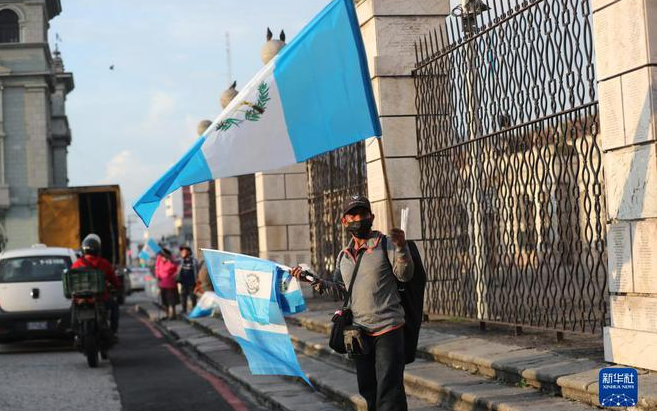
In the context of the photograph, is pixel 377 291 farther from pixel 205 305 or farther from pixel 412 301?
pixel 205 305

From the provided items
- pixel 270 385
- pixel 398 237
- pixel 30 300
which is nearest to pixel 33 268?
pixel 30 300

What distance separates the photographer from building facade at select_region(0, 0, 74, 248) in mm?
68750

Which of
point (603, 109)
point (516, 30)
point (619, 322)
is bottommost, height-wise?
point (619, 322)

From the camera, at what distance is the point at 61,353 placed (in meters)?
16.4

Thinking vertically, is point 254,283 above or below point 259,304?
above

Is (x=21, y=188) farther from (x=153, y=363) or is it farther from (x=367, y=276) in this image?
(x=367, y=276)

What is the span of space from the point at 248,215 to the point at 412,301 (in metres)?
17.0

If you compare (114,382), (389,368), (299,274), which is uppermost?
(299,274)

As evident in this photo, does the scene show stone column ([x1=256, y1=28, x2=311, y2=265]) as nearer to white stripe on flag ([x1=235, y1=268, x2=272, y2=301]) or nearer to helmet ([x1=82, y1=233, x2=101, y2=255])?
helmet ([x1=82, y1=233, x2=101, y2=255])

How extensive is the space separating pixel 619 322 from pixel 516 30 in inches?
118

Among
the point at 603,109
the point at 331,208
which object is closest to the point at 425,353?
the point at 603,109

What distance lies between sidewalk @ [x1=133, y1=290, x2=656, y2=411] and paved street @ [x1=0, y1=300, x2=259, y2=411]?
78cm

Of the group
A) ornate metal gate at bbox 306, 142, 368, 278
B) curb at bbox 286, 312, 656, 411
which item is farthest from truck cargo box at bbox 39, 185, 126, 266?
curb at bbox 286, 312, 656, 411

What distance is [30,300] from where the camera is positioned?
1666 cm
